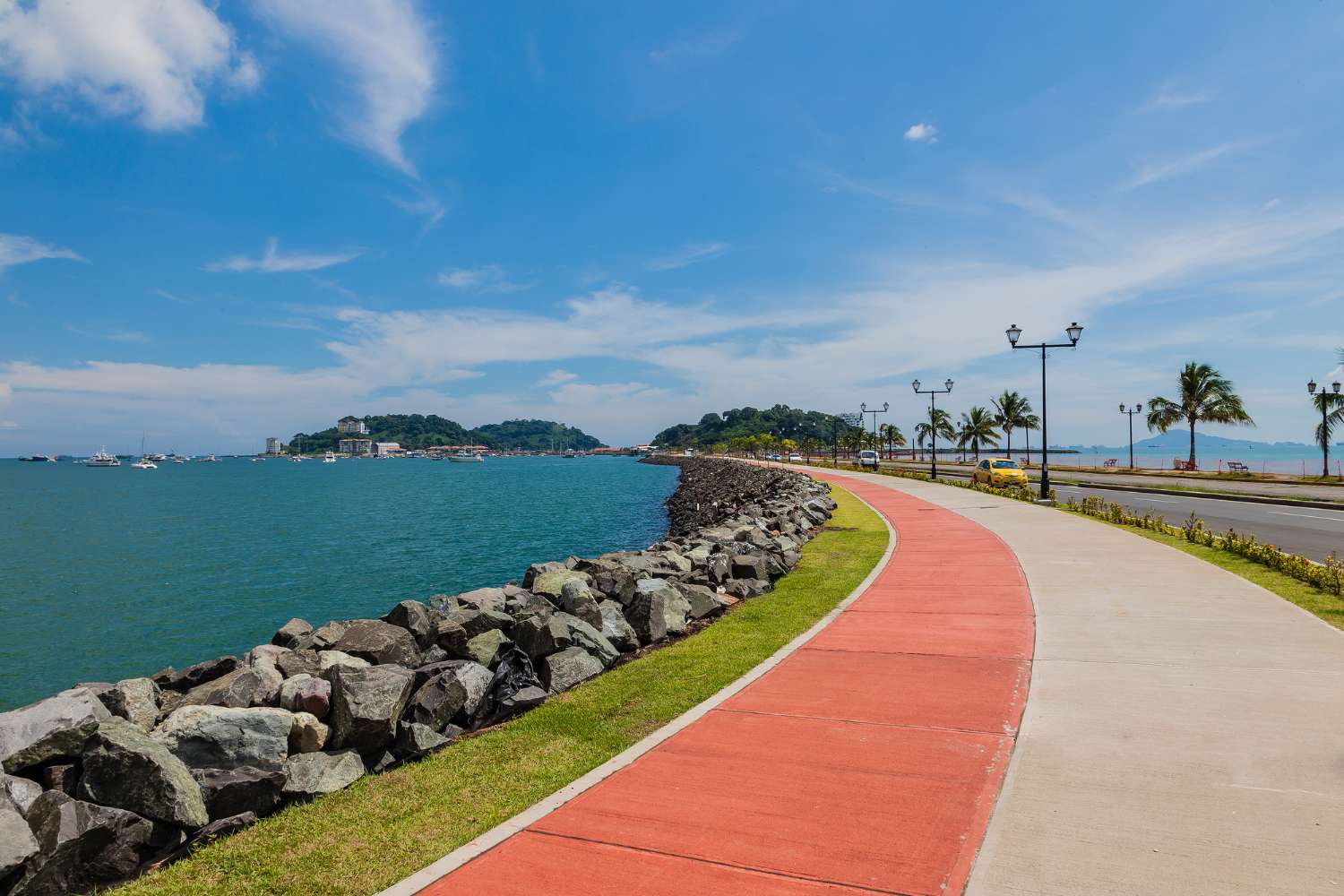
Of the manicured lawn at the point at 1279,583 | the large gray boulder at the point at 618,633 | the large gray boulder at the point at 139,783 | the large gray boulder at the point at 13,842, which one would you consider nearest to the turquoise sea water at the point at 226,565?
the large gray boulder at the point at 618,633

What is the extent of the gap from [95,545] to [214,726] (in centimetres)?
3519

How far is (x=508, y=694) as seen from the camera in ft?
22.3

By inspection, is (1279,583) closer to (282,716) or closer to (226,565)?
(282,716)

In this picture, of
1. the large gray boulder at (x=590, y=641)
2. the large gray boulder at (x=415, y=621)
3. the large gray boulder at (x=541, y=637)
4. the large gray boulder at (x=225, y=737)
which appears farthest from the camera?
the large gray boulder at (x=415, y=621)

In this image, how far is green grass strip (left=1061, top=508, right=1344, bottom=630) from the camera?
889 cm

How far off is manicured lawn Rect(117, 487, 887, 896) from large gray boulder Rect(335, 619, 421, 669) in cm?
212

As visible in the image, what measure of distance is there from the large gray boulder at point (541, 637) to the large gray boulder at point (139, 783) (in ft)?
11.8

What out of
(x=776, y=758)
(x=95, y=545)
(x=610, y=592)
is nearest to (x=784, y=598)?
(x=610, y=592)

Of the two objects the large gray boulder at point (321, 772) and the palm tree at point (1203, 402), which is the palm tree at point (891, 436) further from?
the large gray boulder at point (321, 772)

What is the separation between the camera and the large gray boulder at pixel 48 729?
4949 mm

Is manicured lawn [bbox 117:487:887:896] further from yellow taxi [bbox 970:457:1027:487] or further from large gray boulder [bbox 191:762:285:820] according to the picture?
yellow taxi [bbox 970:457:1027:487]

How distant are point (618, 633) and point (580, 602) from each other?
0.80 meters

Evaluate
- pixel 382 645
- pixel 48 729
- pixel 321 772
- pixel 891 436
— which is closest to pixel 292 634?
pixel 382 645

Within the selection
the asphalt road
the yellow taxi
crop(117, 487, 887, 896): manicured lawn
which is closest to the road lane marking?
the asphalt road
